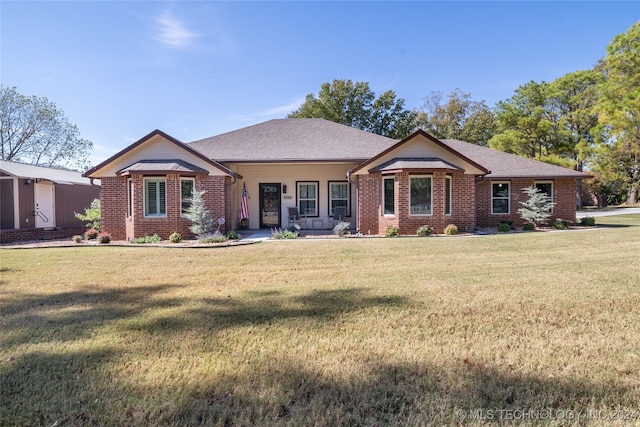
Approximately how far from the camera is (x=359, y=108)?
36062mm

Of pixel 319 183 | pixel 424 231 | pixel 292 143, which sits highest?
pixel 292 143

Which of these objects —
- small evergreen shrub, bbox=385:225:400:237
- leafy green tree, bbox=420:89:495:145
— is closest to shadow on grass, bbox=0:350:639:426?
small evergreen shrub, bbox=385:225:400:237

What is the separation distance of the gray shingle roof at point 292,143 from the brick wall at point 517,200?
507 centimetres

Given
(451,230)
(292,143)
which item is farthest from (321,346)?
(292,143)

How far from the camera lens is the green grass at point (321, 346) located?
93.7 inches

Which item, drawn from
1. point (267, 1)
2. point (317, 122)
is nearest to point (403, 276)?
point (267, 1)

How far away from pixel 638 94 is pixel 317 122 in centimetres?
2237

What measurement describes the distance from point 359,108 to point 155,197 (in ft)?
88.0

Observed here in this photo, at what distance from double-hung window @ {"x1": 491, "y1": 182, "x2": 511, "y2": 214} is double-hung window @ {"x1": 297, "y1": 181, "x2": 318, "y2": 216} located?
8380 mm

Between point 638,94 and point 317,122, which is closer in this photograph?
point 317,122

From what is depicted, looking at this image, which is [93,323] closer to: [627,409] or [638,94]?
[627,409]

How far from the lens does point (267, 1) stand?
463 inches

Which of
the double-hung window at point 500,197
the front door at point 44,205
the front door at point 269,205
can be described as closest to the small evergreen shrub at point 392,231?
the double-hung window at point 500,197

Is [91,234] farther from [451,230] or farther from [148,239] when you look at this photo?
[451,230]
